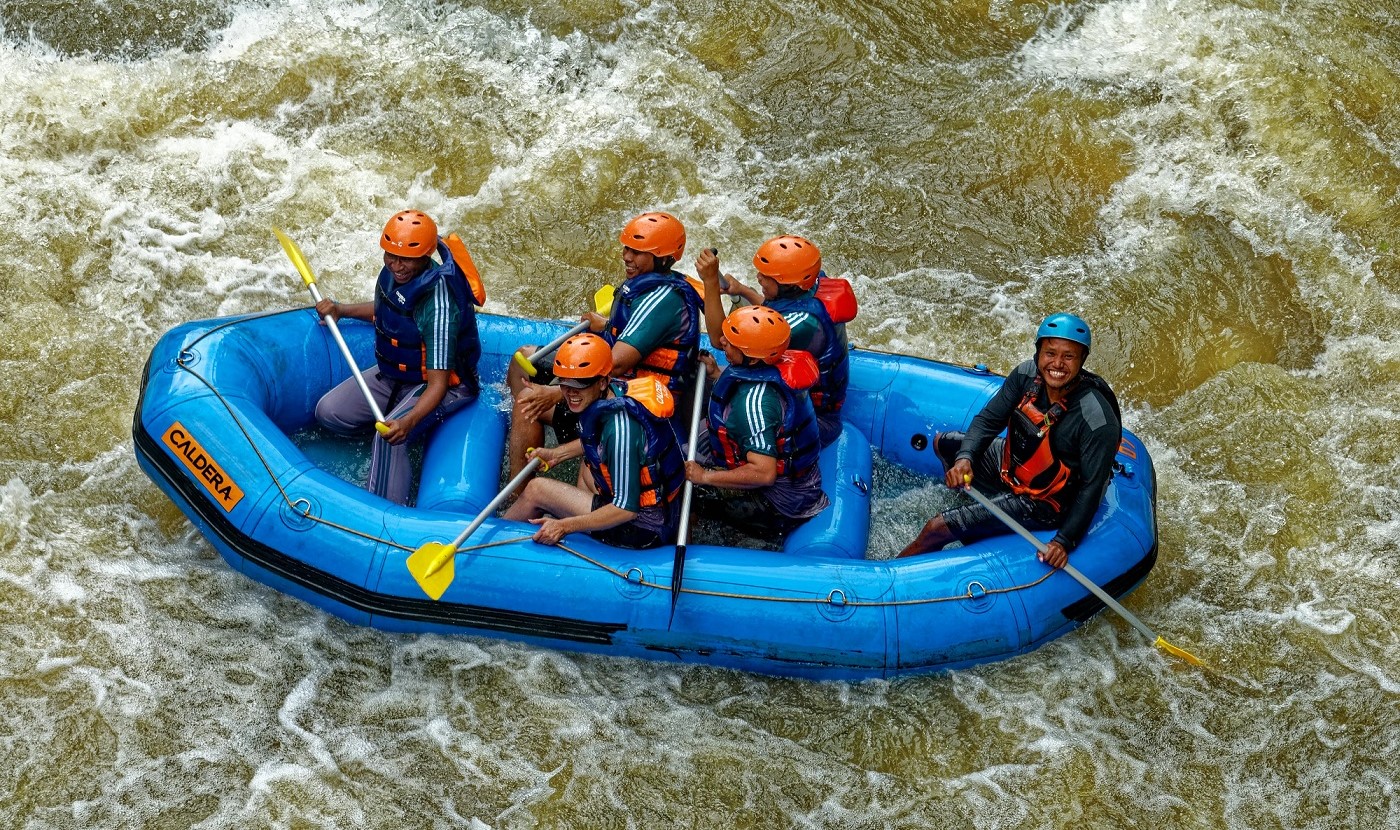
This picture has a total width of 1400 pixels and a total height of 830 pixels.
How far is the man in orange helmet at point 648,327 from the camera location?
563 centimetres

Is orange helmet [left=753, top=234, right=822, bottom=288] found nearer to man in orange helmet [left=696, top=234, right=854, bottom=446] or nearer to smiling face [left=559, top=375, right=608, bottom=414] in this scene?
man in orange helmet [left=696, top=234, right=854, bottom=446]

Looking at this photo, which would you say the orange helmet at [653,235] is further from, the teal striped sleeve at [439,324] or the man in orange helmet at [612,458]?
the teal striped sleeve at [439,324]

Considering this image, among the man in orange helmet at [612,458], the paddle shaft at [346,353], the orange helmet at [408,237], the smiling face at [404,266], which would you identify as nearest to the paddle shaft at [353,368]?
the paddle shaft at [346,353]

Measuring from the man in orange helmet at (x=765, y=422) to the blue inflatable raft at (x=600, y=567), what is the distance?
8.5 inches

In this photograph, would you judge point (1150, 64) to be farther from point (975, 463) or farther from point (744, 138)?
point (975, 463)

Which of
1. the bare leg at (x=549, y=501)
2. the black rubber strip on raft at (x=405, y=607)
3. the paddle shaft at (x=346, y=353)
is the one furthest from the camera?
the paddle shaft at (x=346, y=353)

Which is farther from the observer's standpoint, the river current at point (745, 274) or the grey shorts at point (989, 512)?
the grey shorts at point (989, 512)

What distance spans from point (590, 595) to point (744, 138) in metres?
4.42

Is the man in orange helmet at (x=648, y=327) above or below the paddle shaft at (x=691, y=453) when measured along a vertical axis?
above

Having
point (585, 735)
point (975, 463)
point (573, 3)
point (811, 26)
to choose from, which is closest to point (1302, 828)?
point (975, 463)

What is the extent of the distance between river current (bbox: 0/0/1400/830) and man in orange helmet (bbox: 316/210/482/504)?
34.1 inches

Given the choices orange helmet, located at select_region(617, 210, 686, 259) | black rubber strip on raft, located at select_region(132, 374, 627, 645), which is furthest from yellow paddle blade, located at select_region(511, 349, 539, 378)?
black rubber strip on raft, located at select_region(132, 374, 627, 645)

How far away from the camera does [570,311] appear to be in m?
7.83

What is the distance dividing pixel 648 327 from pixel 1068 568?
200cm
